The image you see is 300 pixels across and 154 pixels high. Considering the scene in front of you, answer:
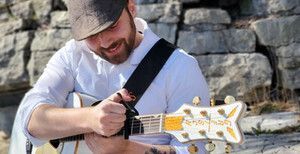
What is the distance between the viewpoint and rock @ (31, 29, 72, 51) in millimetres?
6273

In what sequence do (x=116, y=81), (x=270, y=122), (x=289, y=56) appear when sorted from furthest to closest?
1. (x=289, y=56)
2. (x=270, y=122)
3. (x=116, y=81)

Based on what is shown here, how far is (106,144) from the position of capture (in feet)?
8.07

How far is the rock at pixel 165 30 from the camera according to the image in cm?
581

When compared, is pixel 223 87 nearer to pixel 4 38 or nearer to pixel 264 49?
pixel 264 49

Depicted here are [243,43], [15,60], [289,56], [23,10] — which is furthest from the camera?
[23,10]

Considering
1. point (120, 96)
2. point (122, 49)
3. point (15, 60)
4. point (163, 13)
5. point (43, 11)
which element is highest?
point (122, 49)

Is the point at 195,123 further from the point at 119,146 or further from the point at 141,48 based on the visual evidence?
the point at 141,48

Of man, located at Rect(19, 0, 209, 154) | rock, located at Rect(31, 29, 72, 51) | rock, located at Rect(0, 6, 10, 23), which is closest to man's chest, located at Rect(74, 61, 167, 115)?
man, located at Rect(19, 0, 209, 154)

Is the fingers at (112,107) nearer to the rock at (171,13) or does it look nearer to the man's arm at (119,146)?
the man's arm at (119,146)

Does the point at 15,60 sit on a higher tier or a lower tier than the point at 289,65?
lower

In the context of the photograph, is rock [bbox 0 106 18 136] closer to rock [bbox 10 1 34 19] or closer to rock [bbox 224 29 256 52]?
rock [bbox 10 1 34 19]

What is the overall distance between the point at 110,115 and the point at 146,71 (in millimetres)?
422

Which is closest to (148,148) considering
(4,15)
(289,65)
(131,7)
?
(131,7)

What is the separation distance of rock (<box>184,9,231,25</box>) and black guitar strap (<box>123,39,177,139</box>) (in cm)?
310
